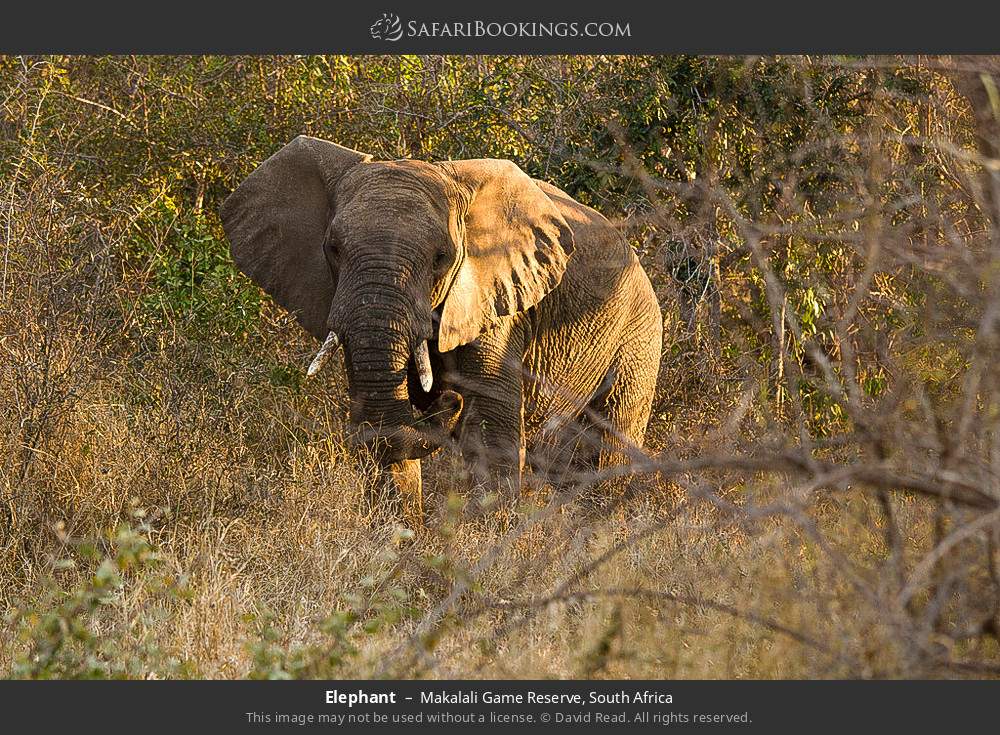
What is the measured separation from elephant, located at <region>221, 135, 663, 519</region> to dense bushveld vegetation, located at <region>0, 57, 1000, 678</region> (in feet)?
1.20

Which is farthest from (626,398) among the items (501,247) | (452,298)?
(452,298)

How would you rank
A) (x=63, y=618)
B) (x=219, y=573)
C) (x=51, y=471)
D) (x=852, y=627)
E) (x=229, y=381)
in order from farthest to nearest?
(x=229, y=381)
(x=51, y=471)
(x=219, y=573)
(x=63, y=618)
(x=852, y=627)

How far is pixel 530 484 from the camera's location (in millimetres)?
7809

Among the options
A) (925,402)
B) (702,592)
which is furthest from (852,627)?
(702,592)

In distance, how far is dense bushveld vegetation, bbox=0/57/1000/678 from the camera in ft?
14.0

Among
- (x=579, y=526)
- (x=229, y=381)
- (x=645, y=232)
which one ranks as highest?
(x=645, y=232)

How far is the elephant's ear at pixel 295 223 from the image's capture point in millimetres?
7551

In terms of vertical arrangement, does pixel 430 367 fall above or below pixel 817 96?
below

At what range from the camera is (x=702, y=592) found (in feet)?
19.8

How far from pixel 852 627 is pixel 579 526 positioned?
330 centimetres

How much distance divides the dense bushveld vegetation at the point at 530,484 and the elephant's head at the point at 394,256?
0.50 meters

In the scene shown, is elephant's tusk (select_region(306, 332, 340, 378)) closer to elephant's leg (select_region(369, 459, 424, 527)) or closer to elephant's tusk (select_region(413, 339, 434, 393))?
elephant's tusk (select_region(413, 339, 434, 393))

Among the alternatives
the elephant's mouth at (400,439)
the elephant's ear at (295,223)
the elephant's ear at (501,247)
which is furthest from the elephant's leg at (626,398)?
the elephant's ear at (295,223)

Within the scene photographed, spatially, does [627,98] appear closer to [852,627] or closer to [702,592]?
[702,592]
